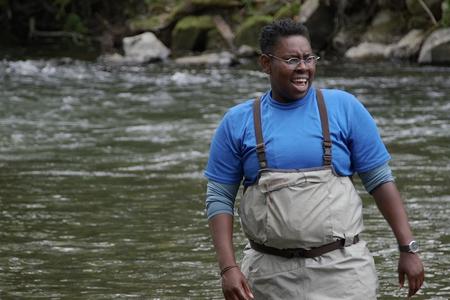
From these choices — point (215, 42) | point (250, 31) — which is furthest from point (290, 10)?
point (215, 42)

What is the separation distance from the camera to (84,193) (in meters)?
10.9

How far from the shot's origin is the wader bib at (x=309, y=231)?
427 centimetres

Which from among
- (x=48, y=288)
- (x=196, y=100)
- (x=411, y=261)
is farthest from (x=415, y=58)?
(x=411, y=261)

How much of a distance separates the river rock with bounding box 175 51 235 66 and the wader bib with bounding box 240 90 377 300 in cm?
2213

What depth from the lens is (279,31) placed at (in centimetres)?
447

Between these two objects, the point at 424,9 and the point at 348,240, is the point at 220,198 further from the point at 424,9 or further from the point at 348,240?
the point at 424,9

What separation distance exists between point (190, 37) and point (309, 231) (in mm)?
26598

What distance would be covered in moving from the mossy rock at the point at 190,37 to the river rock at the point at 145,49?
0.59 meters

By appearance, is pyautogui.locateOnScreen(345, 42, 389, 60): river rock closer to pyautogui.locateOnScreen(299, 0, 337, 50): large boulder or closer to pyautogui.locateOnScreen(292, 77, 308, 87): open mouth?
pyautogui.locateOnScreen(299, 0, 337, 50): large boulder

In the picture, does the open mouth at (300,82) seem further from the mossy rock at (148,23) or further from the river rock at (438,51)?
the mossy rock at (148,23)

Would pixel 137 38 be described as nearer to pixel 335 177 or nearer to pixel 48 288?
pixel 48 288

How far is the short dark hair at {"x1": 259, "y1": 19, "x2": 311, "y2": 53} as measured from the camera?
4.45 meters

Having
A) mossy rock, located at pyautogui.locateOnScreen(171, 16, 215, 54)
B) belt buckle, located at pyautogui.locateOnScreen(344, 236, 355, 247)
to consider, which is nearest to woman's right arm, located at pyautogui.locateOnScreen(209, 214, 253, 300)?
belt buckle, located at pyautogui.locateOnScreen(344, 236, 355, 247)

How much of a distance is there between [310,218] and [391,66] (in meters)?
20.9
